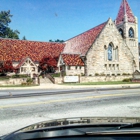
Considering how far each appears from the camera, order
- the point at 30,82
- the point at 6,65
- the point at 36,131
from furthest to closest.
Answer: the point at 6,65, the point at 30,82, the point at 36,131

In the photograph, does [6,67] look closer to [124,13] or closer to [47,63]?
[47,63]

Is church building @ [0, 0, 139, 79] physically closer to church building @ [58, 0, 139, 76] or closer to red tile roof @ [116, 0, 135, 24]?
church building @ [58, 0, 139, 76]

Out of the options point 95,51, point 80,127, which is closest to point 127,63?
point 95,51

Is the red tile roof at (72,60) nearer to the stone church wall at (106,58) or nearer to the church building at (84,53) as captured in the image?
the church building at (84,53)

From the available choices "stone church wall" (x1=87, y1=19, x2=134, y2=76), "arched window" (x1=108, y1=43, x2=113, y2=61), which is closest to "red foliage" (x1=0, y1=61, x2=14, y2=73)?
"stone church wall" (x1=87, y1=19, x2=134, y2=76)

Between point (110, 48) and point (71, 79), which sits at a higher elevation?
point (110, 48)

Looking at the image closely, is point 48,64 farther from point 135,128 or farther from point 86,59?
point 135,128

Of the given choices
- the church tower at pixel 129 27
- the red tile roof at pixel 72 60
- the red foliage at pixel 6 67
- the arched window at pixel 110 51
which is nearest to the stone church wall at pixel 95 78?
the red tile roof at pixel 72 60

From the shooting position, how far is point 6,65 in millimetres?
36000

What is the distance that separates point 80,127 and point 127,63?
1849 inches

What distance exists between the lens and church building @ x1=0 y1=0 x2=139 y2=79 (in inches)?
1565

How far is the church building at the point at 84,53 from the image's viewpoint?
39.8 metres

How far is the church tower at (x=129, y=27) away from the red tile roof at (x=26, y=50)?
18484mm

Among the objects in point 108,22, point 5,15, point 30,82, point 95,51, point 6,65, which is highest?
point 5,15
